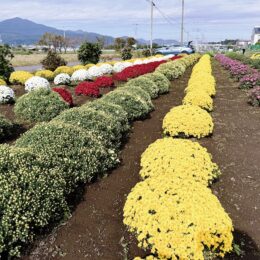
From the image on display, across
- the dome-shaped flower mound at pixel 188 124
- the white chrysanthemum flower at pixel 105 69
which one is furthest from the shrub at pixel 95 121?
the white chrysanthemum flower at pixel 105 69

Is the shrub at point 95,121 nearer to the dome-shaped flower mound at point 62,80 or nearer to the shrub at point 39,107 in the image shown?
the shrub at point 39,107

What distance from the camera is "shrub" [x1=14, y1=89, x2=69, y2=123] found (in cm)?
1005

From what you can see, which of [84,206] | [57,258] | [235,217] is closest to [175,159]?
[235,217]

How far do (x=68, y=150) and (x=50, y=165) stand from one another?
56 centimetres

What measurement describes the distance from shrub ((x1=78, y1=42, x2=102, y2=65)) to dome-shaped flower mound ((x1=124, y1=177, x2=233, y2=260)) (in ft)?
86.0

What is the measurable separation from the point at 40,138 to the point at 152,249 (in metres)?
2.91

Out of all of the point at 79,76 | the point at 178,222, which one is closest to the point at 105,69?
the point at 79,76

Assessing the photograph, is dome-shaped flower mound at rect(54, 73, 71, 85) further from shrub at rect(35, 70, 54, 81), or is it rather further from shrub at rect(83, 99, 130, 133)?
shrub at rect(83, 99, 130, 133)

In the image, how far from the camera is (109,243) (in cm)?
464

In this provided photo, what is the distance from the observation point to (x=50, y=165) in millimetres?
5375

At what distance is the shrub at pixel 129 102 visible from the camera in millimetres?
9773

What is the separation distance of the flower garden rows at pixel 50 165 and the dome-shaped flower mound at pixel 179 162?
96 cm

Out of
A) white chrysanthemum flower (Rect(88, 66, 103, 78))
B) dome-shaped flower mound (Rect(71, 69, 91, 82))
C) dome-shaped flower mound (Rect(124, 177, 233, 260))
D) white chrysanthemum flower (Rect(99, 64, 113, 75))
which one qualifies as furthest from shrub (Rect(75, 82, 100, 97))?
dome-shaped flower mound (Rect(124, 177, 233, 260))

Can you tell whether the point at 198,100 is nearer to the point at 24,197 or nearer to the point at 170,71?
the point at 24,197
